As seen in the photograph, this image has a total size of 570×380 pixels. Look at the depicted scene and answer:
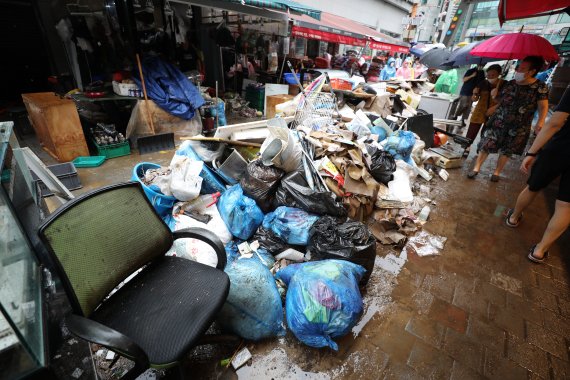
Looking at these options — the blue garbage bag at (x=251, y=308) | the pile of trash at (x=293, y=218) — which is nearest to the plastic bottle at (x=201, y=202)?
the pile of trash at (x=293, y=218)

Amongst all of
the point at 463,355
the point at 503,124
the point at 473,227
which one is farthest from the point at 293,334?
the point at 503,124

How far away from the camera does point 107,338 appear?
1.05 meters

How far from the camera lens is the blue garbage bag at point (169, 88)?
509 centimetres

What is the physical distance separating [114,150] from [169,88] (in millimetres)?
1585

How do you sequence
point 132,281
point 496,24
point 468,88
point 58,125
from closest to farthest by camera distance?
point 132,281 → point 58,125 → point 468,88 → point 496,24

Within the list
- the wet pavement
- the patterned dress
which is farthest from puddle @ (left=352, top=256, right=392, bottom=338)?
the patterned dress

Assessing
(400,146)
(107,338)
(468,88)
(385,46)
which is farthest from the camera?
(385,46)

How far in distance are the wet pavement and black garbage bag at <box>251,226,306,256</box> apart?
2.65 ft

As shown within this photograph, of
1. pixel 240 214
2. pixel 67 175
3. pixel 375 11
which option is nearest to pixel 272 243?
pixel 240 214

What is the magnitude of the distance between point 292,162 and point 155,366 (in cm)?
219

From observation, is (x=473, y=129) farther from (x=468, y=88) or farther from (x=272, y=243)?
(x=272, y=243)

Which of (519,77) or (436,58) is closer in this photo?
(519,77)

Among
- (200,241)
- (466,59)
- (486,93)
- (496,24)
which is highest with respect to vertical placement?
(496,24)

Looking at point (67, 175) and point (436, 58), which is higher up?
point (436, 58)
